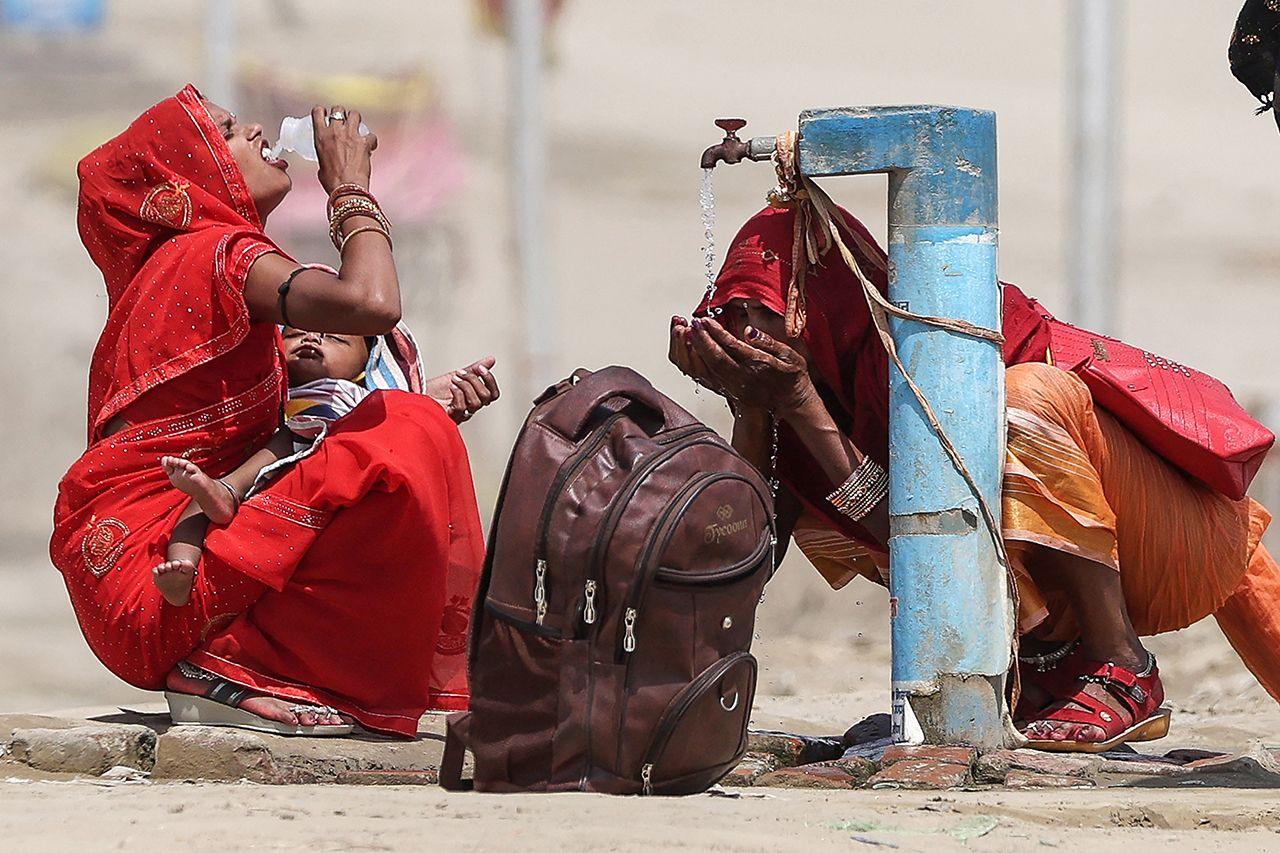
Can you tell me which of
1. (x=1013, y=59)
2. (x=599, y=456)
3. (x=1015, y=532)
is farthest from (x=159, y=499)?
(x=1013, y=59)

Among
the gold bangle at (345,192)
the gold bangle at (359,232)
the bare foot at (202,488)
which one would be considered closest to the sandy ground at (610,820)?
the bare foot at (202,488)

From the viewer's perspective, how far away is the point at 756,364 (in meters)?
3.89

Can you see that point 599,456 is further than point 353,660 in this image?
No

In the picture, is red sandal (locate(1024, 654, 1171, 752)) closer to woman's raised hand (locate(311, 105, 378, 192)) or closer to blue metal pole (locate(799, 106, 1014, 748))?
blue metal pole (locate(799, 106, 1014, 748))

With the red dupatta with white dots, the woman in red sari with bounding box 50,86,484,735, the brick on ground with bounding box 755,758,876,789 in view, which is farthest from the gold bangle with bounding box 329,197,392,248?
the brick on ground with bounding box 755,758,876,789

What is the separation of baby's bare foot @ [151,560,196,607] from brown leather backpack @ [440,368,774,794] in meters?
0.79

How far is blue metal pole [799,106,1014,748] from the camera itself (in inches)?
149

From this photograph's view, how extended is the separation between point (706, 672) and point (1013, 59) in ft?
85.9

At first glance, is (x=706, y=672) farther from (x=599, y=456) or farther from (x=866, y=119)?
(x=866, y=119)

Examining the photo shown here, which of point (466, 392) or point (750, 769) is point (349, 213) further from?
point (750, 769)

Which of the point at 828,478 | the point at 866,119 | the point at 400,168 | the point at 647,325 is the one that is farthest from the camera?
the point at 400,168

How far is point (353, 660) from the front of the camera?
3980 millimetres

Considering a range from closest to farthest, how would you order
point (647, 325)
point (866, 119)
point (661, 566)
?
point (661, 566)
point (866, 119)
point (647, 325)

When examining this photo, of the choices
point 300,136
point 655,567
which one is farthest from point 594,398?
point 300,136
